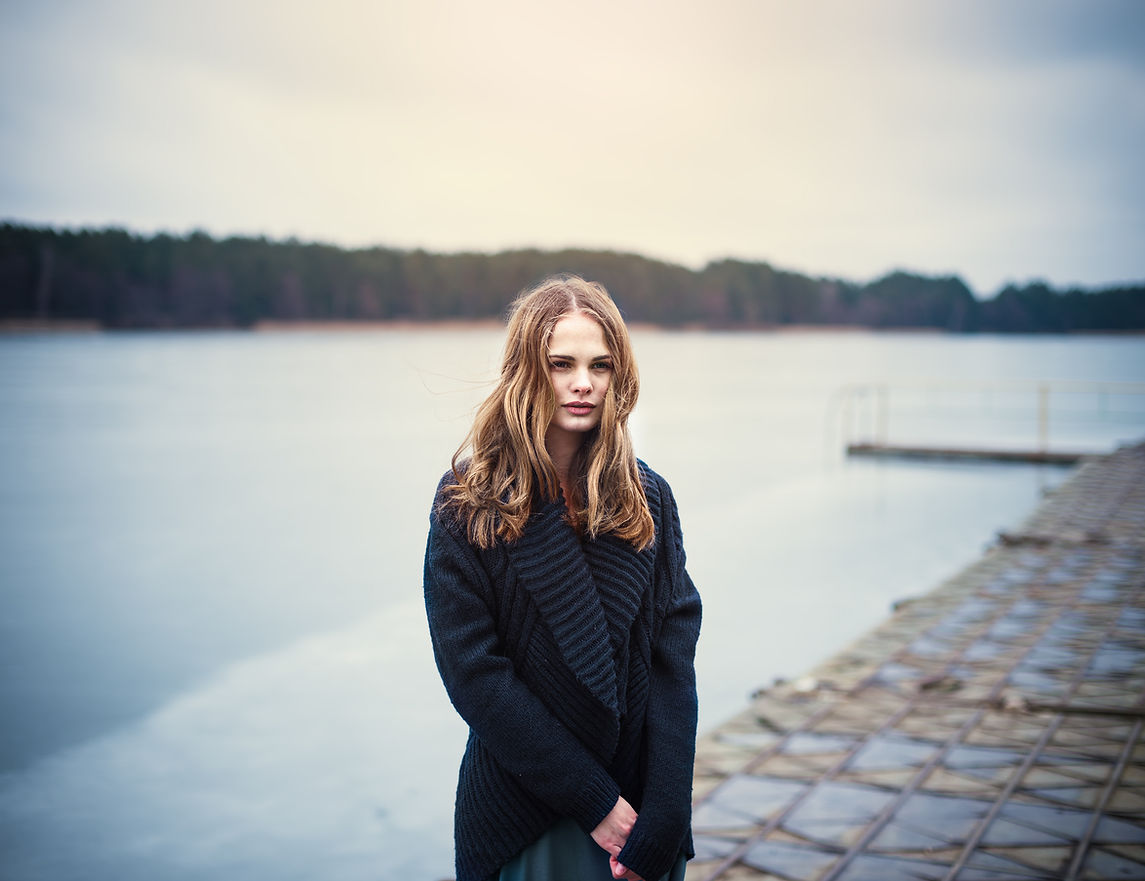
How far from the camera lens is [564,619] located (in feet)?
4.68

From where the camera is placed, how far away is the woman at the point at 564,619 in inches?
56.2

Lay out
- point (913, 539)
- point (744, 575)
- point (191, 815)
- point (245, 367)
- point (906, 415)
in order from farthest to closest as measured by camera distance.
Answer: point (245, 367), point (906, 415), point (913, 539), point (744, 575), point (191, 815)

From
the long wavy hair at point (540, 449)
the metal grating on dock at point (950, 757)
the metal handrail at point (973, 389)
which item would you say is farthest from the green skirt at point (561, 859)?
the metal handrail at point (973, 389)

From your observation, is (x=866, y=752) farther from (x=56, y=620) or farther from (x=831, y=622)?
(x=56, y=620)

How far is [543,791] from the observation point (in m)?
1.42

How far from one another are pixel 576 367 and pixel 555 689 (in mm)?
486

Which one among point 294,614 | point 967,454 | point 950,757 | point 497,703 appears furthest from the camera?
point 967,454

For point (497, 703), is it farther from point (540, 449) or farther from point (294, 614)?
point (294, 614)

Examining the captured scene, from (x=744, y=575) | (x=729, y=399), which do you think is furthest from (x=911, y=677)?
(x=729, y=399)

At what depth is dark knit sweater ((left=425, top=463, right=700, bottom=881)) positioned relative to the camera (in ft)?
4.66

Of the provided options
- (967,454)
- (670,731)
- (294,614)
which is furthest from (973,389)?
(670,731)

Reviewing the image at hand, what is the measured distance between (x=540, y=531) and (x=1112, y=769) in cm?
288

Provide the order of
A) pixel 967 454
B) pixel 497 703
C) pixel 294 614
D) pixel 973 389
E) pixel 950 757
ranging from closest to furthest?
pixel 497 703
pixel 950 757
pixel 294 614
pixel 967 454
pixel 973 389

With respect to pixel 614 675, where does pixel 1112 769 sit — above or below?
below
